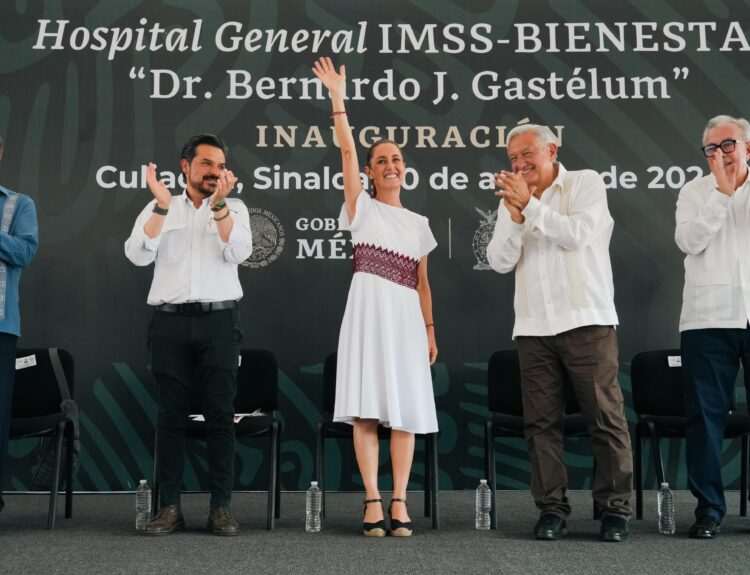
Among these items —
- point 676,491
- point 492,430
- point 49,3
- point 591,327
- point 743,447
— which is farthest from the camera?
point 49,3

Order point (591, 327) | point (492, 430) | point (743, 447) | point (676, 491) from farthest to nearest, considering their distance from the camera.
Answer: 1. point (676, 491)
2. point (743, 447)
3. point (492, 430)
4. point (591, 327)

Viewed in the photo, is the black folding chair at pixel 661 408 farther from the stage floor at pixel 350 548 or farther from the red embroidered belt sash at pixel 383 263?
the red embroidered belt sash at pixel 383 263

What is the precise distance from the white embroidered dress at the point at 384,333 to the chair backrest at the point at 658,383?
55.7 inches

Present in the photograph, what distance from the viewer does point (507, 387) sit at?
4496 mm

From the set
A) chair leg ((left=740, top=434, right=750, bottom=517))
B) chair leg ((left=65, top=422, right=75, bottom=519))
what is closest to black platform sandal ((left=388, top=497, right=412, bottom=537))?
chair leg ((left=65, top=422, right=75, bottom=519))

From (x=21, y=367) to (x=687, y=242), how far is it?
330 centimetres

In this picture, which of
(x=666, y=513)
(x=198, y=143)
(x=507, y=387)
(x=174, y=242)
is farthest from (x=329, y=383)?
(x=666, y=513)

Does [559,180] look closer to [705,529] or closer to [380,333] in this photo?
[380,333]

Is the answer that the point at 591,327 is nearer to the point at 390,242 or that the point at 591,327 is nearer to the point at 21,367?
the point at 390,242

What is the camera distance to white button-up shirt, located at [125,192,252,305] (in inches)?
139

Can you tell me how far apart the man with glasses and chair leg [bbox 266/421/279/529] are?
1.75 meters

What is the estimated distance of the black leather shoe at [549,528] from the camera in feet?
11.0

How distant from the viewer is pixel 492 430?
13.4 ft

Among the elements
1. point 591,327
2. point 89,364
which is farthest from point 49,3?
point 591,327
